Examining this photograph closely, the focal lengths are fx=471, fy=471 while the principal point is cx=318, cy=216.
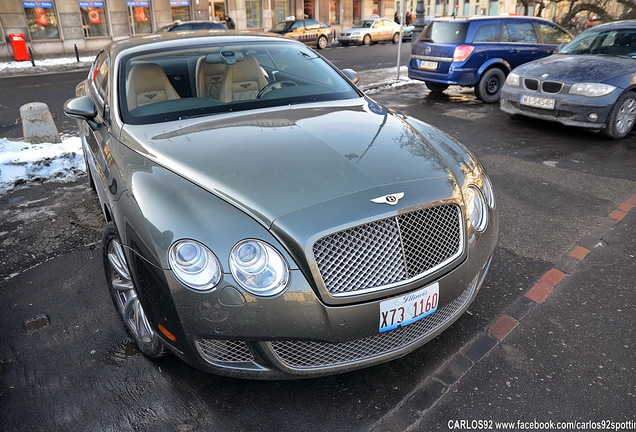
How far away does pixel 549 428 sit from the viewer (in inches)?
84.9

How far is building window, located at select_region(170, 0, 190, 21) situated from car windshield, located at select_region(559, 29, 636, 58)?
21.5m

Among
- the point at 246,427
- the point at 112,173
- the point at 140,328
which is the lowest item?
the point at 246,427

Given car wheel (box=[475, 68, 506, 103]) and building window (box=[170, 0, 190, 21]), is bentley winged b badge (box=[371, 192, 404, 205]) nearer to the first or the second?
car wheel (box=[475, 68, 506, 103])

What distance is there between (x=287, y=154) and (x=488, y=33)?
27.8 ft

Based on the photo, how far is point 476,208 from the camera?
2488 millimetres

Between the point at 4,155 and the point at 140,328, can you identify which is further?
the point at 4,155

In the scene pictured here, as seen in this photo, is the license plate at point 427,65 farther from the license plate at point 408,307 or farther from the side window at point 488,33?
the license plate at point 408,307

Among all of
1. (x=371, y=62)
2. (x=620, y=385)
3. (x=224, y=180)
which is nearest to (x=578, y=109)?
(x=620, y=385)

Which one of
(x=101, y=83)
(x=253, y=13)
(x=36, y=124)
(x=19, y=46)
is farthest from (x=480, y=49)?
(x=253, y=13)

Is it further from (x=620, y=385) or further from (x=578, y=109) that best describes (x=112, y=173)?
(x=578, y=109)

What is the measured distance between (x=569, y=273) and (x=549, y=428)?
61.2 inches

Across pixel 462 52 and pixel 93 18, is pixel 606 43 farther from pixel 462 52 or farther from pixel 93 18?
pixel 93 18

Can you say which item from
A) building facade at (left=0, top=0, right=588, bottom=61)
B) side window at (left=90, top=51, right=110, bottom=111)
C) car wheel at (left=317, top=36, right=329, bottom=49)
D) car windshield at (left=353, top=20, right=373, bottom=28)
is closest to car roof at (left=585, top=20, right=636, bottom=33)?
side window at (left=90, top=51, right=110, bottom=111)

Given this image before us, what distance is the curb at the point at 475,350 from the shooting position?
2232 millimetres
